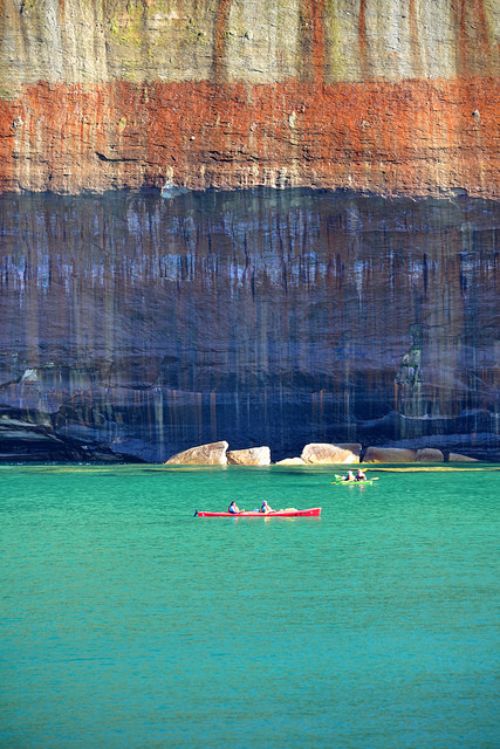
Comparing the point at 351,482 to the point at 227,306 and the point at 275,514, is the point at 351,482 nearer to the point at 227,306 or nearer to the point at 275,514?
the point at 275,514

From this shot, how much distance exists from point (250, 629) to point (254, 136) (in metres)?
26.7

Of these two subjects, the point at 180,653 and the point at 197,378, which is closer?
the point at 180,653

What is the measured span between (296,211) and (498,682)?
27866mm

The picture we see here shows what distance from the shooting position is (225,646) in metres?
15.0

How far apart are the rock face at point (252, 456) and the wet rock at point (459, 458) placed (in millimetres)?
5501

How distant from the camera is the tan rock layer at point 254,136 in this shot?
132 feet

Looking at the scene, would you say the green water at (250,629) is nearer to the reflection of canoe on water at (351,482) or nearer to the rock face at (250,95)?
the reflection of canoe on water at (351,482)

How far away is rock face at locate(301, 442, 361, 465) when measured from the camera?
39.3m

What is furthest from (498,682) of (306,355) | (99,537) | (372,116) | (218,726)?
(372,116)

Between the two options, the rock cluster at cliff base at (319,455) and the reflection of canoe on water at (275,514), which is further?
the rock cluster at cliff base at (319,455)

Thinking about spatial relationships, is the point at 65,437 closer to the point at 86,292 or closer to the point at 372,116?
the point at 86,292

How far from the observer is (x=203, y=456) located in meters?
39.7

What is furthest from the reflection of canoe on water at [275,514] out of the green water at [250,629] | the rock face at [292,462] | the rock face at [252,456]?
the rock face at [292,462]

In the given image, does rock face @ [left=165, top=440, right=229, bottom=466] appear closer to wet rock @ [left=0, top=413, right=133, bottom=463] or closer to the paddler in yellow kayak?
wet rock @ [left=0, top=413, right=133, bottom=463]
